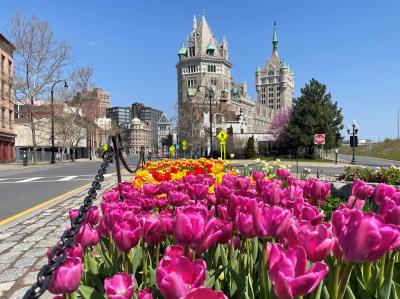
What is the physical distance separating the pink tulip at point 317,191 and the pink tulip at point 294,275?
5.30 ft

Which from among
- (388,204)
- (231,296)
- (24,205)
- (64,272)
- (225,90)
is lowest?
(24,205)

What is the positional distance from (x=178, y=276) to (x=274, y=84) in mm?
199498

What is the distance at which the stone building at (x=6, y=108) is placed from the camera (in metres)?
45.0

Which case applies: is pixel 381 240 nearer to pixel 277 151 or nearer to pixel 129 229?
pixel 129 229

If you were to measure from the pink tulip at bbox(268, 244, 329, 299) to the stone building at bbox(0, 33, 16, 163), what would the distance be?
152 feet

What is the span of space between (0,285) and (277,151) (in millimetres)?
70769

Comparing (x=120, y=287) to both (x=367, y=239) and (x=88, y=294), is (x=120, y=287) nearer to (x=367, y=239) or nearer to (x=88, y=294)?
(x=88, y=294)

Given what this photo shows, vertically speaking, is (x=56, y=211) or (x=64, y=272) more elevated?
(x=64, y=272)

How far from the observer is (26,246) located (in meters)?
5.69

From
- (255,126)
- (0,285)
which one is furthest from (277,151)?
(255,126)

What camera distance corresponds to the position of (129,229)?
1.70 metres

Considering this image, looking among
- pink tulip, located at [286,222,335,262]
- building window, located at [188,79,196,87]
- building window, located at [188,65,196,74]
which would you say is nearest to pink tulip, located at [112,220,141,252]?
pink tulip, located at [286,222,335,262]

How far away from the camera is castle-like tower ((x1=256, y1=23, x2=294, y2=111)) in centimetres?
19220

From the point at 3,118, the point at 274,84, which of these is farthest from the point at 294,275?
the point at 274,84
